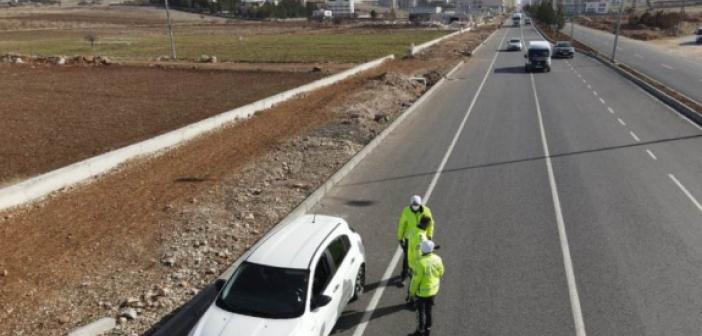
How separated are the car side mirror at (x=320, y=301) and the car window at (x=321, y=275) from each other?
11 centimetres

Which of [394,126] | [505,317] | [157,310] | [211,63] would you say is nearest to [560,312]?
[505,317]

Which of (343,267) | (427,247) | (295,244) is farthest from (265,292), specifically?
(427,247)

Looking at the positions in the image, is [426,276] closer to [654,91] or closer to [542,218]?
Answer: [542,218]

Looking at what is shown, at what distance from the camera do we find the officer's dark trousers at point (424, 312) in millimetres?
8227

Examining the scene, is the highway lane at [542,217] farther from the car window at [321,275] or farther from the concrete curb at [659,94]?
the car window at [321,275]

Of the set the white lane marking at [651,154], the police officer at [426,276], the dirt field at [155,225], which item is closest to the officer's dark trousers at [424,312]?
the police officer at [426,276]

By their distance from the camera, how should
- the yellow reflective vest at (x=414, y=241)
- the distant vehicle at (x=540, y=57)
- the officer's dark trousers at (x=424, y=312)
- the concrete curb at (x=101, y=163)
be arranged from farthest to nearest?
1. the distant vehicle at (x=540, y=57)
2. the concrete curb at (x=101, y=163)
3. the yellow reflective vest at (x=414, y=241)
4. the officer's dark trousers at (x=424, y=312)

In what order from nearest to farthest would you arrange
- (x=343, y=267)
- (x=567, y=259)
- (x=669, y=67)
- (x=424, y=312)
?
1. (x=424, y=312)
2. (x=343, y=267)
3. (x=567, y=259)
4. (x=669, y=67)

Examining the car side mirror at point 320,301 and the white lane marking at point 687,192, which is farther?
the white lane marking at point 687,192

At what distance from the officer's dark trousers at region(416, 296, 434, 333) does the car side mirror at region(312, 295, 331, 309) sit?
60.6 inches

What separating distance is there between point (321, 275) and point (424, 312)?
5.91 feet

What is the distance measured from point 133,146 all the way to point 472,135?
43.8 feet

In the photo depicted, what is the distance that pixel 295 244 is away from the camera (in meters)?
8.52

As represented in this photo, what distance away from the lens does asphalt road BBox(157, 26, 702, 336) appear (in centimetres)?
912
